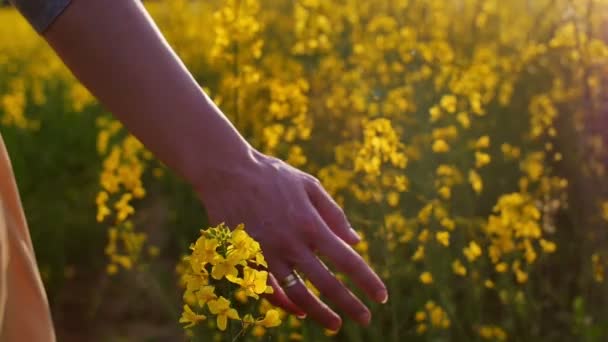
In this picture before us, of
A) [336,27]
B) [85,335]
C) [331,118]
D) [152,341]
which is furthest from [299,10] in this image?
[85,335]

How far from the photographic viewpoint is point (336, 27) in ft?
12.7

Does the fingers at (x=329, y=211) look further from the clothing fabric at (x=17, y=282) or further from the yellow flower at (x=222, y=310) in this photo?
the clothing fabric at (x=17, y=282)

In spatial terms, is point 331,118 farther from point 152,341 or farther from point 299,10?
point 152,341

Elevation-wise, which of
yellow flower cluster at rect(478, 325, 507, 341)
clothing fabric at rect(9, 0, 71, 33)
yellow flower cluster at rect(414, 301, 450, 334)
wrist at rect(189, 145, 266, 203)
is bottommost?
yellow flower cluster at rect(478, 325, 507, 341)

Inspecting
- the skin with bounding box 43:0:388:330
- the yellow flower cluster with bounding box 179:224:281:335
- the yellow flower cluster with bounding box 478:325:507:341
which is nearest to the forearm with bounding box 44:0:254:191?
the skin with bounding box 43:0:388:330

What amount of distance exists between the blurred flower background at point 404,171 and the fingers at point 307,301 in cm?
9

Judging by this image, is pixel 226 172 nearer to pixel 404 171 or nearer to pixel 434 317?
pixel 434 317

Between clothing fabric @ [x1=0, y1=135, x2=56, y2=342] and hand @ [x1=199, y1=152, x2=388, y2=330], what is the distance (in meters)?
0.23

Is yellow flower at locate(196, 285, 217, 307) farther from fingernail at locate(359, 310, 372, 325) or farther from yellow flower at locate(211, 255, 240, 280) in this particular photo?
fingernail at locate(359, 310, 372, 325)

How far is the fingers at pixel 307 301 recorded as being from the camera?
4.01 feet

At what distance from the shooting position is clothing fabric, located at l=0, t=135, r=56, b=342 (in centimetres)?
112

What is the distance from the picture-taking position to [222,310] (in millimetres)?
1145

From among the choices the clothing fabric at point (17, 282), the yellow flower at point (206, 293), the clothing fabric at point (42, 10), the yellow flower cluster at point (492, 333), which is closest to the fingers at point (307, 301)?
the yellow flower at point (206, 293)

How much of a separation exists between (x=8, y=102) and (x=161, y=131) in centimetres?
300
